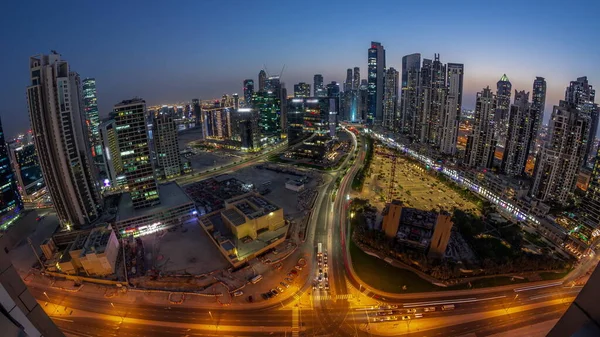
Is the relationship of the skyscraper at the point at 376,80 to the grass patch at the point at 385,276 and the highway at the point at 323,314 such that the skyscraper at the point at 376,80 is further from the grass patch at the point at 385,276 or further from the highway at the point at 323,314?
the highway at the point at 323,314

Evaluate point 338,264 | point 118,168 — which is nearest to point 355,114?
point 118,168

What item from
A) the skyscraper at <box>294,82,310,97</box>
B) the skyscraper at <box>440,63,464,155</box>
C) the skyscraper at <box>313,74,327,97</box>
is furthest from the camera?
the skyscraper at <box>313,74,327,97</box>

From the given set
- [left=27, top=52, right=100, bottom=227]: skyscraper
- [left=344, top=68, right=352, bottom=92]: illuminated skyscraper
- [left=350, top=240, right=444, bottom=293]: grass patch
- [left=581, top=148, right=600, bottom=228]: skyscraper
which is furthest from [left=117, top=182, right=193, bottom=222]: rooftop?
[left=344, top=68, right=352, bottom=92]: illuminated skyscraper

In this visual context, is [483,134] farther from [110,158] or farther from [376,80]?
[110,158]

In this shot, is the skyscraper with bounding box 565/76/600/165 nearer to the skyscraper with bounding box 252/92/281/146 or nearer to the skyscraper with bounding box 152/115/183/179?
the skyscraper with bounding box 252/92/281/146

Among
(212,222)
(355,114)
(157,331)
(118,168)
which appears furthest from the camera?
(355,114)

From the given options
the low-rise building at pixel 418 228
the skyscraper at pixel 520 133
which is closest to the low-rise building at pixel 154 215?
the low-rise building at pixel 418 228

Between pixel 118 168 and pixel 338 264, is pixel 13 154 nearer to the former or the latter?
pixel 118 168
